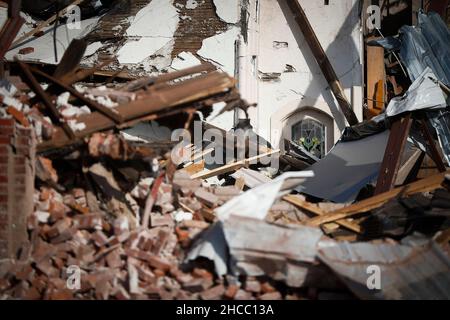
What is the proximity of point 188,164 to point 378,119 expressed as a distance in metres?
3.42

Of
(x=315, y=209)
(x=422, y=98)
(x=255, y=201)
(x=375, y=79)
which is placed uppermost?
(x=375, y=79)

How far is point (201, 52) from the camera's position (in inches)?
344

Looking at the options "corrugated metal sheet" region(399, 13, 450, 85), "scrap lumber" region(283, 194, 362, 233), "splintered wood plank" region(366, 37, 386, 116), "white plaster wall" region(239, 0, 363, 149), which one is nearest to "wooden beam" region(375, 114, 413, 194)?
"scrap lumber" region(283, 194, 362, 233)

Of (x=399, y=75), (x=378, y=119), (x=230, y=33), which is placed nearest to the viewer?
(x=378, y=119)

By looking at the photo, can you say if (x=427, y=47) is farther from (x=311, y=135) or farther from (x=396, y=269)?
(x=396, y=269)

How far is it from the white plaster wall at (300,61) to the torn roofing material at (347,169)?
1.90 m

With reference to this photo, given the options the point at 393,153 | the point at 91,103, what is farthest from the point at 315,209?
the point at 91,103

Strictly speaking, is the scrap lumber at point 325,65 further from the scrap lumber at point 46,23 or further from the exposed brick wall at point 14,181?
the exposed brick wall at point 14,181

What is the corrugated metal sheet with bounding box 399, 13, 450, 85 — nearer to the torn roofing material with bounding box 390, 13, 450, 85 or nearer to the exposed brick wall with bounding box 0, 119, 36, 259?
the torn roofing material with bounding box 390, 13, 450, 85

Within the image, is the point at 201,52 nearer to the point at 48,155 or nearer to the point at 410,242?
the point at 48,155

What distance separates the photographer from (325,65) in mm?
9289

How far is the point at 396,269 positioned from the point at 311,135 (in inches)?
245

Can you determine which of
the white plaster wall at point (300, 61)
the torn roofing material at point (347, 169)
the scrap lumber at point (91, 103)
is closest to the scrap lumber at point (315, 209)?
the torn roofing material at point (347, 169)

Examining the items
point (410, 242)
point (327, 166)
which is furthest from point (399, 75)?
point (410, 242)
